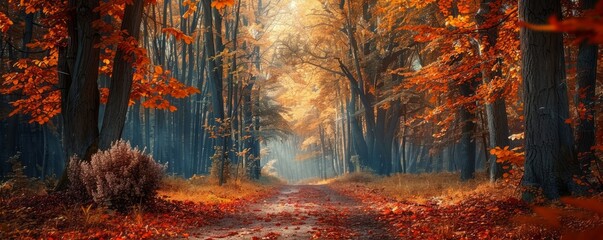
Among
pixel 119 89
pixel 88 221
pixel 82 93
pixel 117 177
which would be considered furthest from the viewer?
pixel 119 89

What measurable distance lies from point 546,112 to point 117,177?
8112mm

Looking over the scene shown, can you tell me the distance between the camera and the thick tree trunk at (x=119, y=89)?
1030 cm

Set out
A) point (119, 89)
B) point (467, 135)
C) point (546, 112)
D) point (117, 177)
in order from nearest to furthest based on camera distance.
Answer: point (546, 112)
point (117, 177)
point (119, 89)
point (467, 135)

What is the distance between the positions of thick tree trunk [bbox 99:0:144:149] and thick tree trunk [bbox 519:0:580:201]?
8.38 m

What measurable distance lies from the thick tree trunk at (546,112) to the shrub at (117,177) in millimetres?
7285

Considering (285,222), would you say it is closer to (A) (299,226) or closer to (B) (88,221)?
(A) (299,226)

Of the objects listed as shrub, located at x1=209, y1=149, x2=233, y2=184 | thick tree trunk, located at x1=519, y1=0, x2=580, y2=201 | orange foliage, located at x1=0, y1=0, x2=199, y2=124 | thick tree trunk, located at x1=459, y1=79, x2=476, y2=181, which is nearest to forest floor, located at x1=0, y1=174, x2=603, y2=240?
thick tree trunk, located at x1=519, y1=0, x2=580, y2=201

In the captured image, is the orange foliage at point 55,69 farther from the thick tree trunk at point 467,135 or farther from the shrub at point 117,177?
the thick tree trunk at point 467,135

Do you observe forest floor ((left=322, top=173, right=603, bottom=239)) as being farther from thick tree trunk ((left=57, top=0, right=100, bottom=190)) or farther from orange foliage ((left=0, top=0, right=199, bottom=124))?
thick tree trunk ((left=57, top=0, right=100, bottom=190))

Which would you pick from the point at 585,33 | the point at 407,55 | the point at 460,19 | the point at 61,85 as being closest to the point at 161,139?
the point at 407,55

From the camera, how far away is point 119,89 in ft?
34.3

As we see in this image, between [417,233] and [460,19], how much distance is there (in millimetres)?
6144

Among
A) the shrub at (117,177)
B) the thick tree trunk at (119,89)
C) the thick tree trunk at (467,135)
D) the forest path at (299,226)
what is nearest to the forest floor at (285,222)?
the forest path at (299,226)

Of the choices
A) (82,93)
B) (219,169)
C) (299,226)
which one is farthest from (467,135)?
(82,93)
